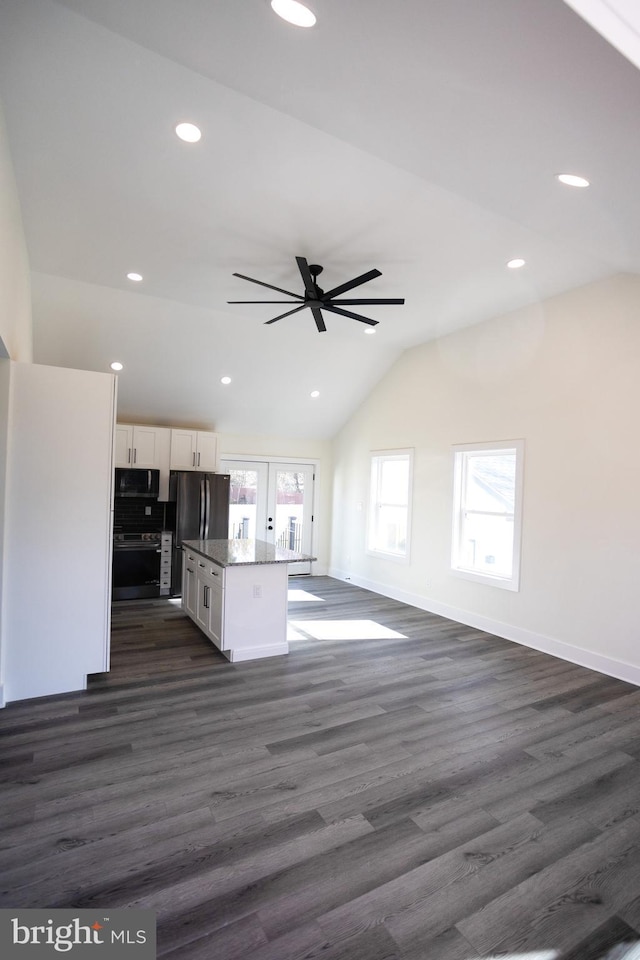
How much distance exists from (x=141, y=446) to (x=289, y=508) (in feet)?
9.10

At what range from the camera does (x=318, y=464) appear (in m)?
8.45

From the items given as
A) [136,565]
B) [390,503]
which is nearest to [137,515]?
[136,565]

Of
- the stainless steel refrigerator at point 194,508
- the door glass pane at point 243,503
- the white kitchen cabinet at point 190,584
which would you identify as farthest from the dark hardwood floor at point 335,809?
the door glass pane at point 243,503

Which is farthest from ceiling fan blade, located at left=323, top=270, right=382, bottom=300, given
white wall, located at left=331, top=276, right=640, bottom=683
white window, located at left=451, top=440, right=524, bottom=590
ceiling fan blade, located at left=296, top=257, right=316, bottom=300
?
white window, located at left=451, top=440, right=524, bottom=590

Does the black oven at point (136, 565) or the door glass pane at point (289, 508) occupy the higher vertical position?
the door glass pane at point (289, 508)

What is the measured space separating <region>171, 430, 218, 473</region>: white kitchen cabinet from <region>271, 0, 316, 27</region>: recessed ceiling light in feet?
18.2

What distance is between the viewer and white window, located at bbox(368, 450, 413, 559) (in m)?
6.83

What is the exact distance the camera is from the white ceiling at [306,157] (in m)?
1.63

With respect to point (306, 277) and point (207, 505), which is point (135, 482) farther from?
point (306, 277)

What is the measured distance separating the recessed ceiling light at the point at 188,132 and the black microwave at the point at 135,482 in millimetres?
4369

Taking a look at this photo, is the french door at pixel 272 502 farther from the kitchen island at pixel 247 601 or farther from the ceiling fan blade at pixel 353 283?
the ceiling fan blade at pixel 353 283

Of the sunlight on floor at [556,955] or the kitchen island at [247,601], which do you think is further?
the kitchen island at [247,601]

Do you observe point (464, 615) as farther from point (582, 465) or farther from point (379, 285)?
point (379, 285)

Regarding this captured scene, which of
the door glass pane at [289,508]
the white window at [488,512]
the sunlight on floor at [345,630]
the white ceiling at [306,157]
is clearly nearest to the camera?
the white ceiling at [306,157]
